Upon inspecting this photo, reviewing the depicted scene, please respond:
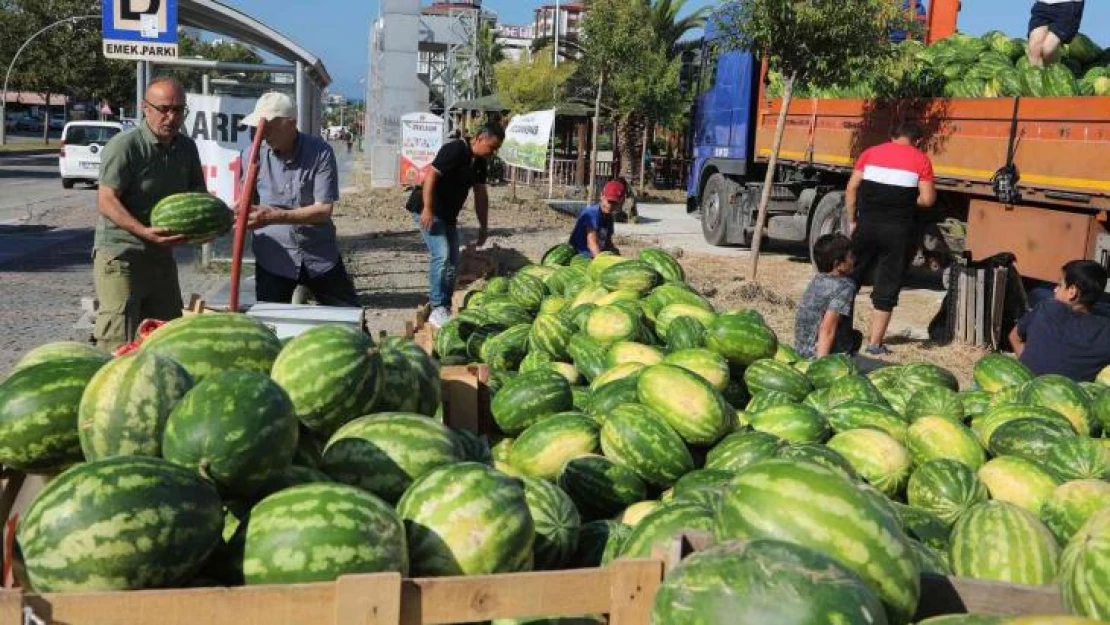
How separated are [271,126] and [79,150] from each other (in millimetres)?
24143

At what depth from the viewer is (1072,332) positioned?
648 centimetres

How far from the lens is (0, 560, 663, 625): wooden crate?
1900 mm

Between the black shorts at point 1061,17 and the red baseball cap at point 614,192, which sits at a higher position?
the black shorts at point 1061,17

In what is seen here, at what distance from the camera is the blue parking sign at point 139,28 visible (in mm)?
8117

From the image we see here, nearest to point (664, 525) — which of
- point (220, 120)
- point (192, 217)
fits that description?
point (192, 217)

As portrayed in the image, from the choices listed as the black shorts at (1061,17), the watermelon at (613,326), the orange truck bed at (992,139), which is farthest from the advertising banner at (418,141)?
the watermelon at (613,326)

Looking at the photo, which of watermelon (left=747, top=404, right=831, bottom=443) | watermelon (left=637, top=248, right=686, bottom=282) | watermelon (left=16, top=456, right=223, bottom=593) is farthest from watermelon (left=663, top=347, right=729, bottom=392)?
watermelon (left=16, top=456, right=223, bottom=593)

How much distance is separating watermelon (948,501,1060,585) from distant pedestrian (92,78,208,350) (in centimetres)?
437

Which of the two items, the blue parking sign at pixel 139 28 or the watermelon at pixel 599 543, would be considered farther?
the blue parking sign at pixel 139 28

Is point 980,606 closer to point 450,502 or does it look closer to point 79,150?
point 450,502

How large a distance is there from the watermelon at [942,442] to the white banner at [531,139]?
64.7 ft

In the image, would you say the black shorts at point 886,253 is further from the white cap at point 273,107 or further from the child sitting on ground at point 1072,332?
the white cap at point 273,107

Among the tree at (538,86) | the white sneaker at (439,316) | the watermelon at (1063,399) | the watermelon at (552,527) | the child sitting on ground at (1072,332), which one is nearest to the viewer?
the watermelon at (552,527)

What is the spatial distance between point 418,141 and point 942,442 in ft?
61.8
